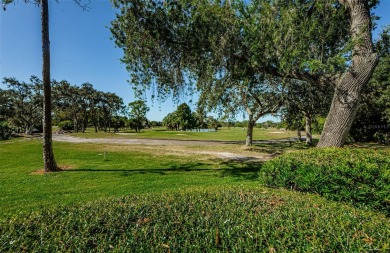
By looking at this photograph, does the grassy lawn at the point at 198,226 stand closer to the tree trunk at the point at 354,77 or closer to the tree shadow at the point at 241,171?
the tree trunk at the point at 354,77

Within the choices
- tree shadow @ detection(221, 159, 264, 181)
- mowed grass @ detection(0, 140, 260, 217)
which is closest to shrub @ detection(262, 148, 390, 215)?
mowed grass @ detection(0, 140, 260, 217)

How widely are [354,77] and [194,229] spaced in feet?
19.0

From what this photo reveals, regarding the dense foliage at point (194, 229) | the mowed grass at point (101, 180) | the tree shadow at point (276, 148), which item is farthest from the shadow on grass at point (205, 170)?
the tree shadow at point (276, 148)

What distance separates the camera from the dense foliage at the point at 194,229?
5.65ft

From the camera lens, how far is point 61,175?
319 inches

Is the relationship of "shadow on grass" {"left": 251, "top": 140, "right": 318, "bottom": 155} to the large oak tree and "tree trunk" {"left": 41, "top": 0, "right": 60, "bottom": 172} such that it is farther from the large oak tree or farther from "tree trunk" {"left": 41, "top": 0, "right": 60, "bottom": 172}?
"tree trunk" {"left": 41, "top": 0, "right": 60, "bottom": 172}

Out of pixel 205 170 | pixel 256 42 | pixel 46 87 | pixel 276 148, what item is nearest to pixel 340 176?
pixel 256 42

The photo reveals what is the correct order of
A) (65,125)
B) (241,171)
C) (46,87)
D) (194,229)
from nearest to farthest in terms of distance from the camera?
(194,229) < (46,87) < (241,171) < (65,125)

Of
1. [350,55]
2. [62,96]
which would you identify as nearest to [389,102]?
[350,55]

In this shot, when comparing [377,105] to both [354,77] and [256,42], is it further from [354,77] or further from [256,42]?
[256,42]

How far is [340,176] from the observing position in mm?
3650

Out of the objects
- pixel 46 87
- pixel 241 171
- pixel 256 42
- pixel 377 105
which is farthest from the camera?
pixel 377 105

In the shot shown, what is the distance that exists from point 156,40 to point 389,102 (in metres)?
19.7

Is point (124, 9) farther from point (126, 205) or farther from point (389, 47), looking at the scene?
point (389, 47)
